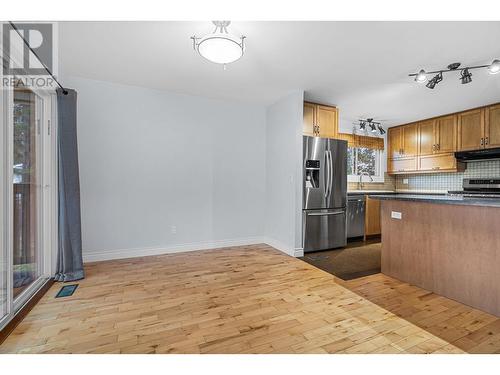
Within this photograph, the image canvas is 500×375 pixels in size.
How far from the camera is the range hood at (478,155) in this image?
3845 mm

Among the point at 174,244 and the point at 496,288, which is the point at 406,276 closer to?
the point at 496,288

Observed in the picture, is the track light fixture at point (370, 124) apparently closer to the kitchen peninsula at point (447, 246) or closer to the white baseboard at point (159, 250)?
the kitchen peninsula at point (447, 246)

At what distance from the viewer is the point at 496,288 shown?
1.96m

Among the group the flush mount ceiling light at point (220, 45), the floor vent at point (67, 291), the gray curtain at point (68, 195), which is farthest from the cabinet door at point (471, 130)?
the floor vent at point (67, 291)

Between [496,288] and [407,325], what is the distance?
2.96 ft

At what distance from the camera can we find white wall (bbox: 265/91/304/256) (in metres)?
3.51

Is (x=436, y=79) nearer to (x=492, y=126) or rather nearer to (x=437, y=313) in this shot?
(x=492, y=126)

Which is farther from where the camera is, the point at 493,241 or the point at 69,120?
the point at 69,120

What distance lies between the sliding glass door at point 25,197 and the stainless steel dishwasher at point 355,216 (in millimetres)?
4504

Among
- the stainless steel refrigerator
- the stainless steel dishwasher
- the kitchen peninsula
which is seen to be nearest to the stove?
the stainless steel dishwasher

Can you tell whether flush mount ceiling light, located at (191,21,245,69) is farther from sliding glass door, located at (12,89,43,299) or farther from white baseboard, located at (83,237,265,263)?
white baseboard, located at (83,237,265,263)

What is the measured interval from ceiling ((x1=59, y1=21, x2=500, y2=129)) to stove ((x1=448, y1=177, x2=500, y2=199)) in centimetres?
138

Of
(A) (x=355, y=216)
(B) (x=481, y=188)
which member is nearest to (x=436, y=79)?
(A) (x=355, y=216)
